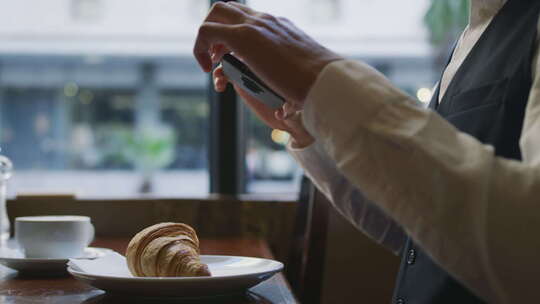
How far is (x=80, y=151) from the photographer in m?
4.04

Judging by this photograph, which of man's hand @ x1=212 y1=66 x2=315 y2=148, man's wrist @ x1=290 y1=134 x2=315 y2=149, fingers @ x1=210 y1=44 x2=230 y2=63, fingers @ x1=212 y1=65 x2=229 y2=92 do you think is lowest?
man's wrist @ x1=290 y1=134 x2=315 y2=149

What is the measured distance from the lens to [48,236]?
1.14 m

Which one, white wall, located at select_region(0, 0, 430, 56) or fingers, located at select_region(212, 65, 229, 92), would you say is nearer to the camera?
fingers, located at select_region(212, 65, 229, 92)

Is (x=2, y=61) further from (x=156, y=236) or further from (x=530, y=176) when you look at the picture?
(x=530, y=176)

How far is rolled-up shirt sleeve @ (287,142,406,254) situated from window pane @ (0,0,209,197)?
182cm

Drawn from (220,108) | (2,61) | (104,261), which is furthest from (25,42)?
(104,261)

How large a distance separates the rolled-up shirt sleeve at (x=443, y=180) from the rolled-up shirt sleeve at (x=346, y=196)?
15.7 inches

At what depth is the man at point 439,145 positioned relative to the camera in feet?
2.18

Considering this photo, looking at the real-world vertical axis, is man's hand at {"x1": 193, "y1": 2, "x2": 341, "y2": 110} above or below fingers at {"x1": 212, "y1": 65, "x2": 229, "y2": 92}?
above

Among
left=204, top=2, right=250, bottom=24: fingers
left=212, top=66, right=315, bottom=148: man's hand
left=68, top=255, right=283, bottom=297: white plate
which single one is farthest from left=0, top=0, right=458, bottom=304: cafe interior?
left=204, top=2, right=250, bottom=24: fingers

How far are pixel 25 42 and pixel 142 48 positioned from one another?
60 centimetres

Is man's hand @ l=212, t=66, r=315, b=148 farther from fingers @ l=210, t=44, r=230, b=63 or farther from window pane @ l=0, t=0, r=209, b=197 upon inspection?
window pane @ l=0, t=0, r=209, b=197

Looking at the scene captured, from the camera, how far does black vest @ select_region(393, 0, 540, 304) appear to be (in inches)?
33.7

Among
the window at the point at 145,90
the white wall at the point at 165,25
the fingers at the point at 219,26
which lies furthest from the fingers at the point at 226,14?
the white wall at the point at 165,25
